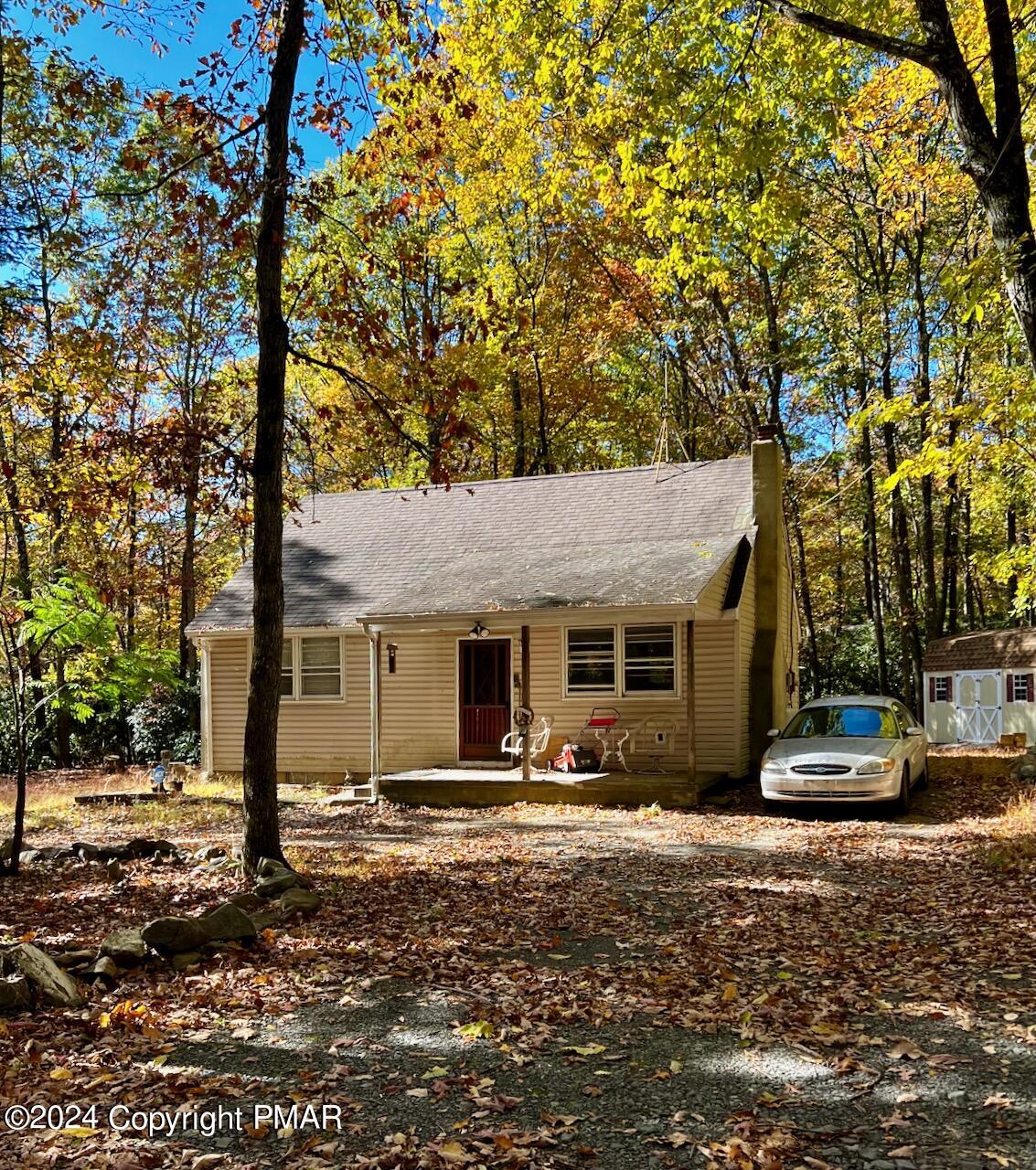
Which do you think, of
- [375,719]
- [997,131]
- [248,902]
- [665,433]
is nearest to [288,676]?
[375,719]

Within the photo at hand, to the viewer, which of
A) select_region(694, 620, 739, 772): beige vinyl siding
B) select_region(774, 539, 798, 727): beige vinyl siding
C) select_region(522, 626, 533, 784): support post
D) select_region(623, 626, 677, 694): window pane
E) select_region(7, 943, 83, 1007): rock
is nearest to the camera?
select_region(7, 943, 83, 1007): rock

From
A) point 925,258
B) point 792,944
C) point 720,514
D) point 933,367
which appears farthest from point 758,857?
point 933,367

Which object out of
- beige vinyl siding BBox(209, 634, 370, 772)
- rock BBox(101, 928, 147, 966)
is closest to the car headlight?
rock BBox(101, 928, 147, 966)

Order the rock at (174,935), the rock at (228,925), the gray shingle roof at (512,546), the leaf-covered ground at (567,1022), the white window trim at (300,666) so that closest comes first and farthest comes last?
the leaf-covered ground at (567,1022)
the rock at (174,935)
the rock at (228,925)
the gray shingle roof at (512,546)
the white window trim at (300,666)

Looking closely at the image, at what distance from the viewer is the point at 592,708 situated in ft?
55.8

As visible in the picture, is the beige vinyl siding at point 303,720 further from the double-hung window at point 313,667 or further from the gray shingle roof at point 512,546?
the gray shingle roof at point 512,546

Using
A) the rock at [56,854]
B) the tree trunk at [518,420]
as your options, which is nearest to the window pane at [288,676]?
the rock at [56,854]

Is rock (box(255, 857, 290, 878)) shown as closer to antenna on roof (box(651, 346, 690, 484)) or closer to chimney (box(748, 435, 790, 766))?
antenna on roof (box(651, 346, 690, 484))

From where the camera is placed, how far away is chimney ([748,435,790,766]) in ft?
54.9

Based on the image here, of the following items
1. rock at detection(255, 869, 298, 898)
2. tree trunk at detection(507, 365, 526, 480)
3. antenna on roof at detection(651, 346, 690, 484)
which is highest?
tree trunk at detection(507, 365, 526, 480)

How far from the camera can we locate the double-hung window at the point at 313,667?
1908 centimetres

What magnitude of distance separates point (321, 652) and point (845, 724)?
1028cm

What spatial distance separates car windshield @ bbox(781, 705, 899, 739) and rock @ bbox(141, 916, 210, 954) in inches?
375

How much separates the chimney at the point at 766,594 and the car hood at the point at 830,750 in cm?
317
